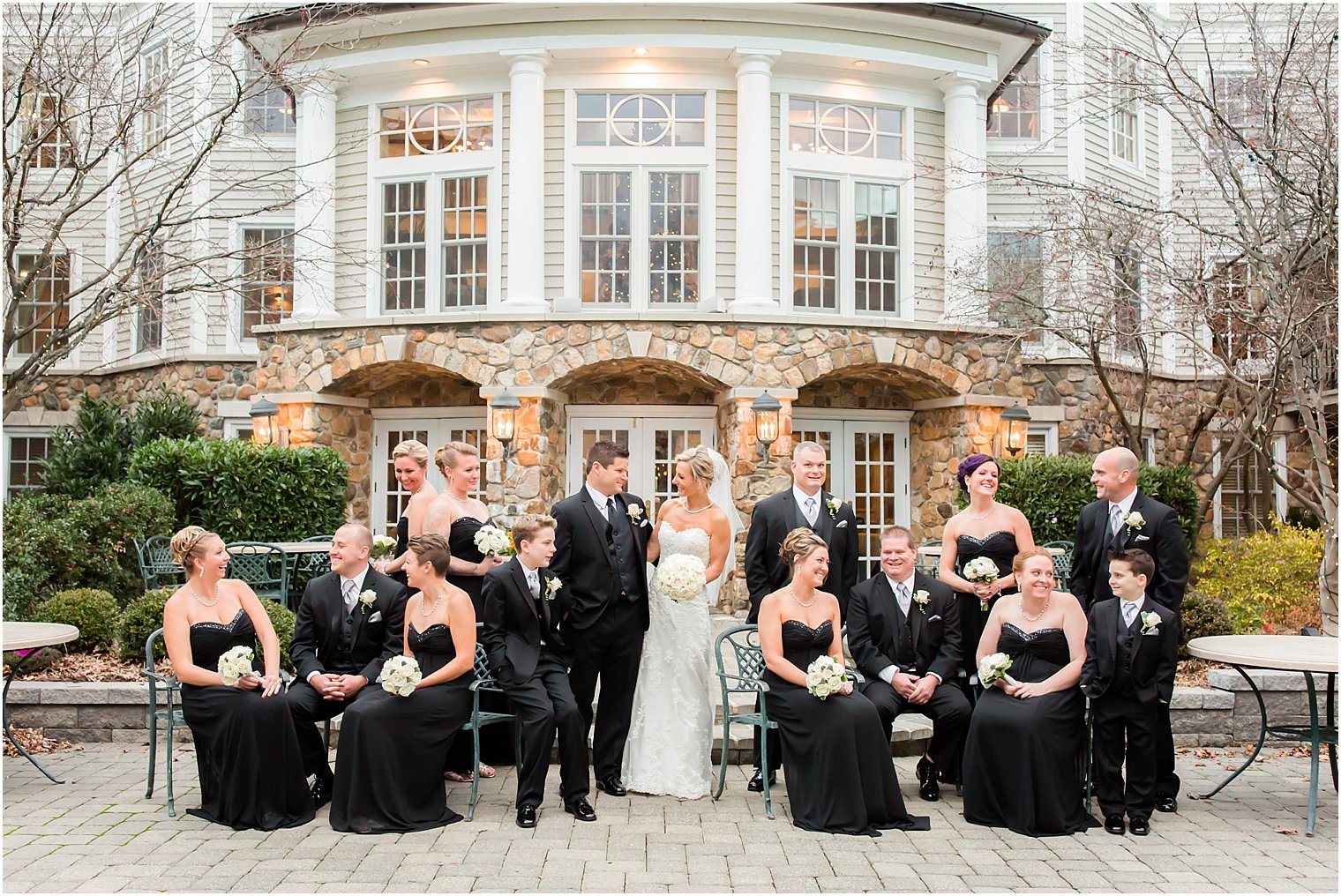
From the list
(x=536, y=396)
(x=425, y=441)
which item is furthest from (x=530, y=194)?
(x=425, y=441)

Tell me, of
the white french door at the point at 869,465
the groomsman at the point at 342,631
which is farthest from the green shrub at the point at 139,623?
the white french door at the point at 869,465

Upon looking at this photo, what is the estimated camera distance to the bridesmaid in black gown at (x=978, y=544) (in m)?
6.68

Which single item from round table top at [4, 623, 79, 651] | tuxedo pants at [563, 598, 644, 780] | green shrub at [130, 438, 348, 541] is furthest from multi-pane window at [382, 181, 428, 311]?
tuxedo pants at [563, 598, 644, 780]

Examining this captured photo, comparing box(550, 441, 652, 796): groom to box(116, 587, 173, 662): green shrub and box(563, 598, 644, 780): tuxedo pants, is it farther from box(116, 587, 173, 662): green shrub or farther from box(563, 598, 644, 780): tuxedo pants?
box(116, 587, 173, 662): green shrub

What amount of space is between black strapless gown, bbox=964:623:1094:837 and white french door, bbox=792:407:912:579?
9.02 metres

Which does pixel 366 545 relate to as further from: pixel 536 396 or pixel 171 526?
pixel 536 396

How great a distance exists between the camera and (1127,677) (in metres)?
5.95

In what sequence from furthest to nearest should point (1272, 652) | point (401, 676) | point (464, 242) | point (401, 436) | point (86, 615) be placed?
point (401, 436) → point (464, 242) → point (86, 615) → point (1272, 652) → point (401, 676)

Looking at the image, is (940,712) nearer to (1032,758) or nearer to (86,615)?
(1032,758)

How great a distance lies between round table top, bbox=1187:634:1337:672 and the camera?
5.72m

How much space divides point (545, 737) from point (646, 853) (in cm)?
87

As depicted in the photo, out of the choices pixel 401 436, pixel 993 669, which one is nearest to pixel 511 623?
pixel 993 669

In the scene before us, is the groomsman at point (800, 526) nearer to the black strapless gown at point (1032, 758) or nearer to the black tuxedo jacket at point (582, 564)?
the black tuxedo jacket at point (582, 564)

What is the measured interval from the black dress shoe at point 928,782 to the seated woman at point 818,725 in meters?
0.43
